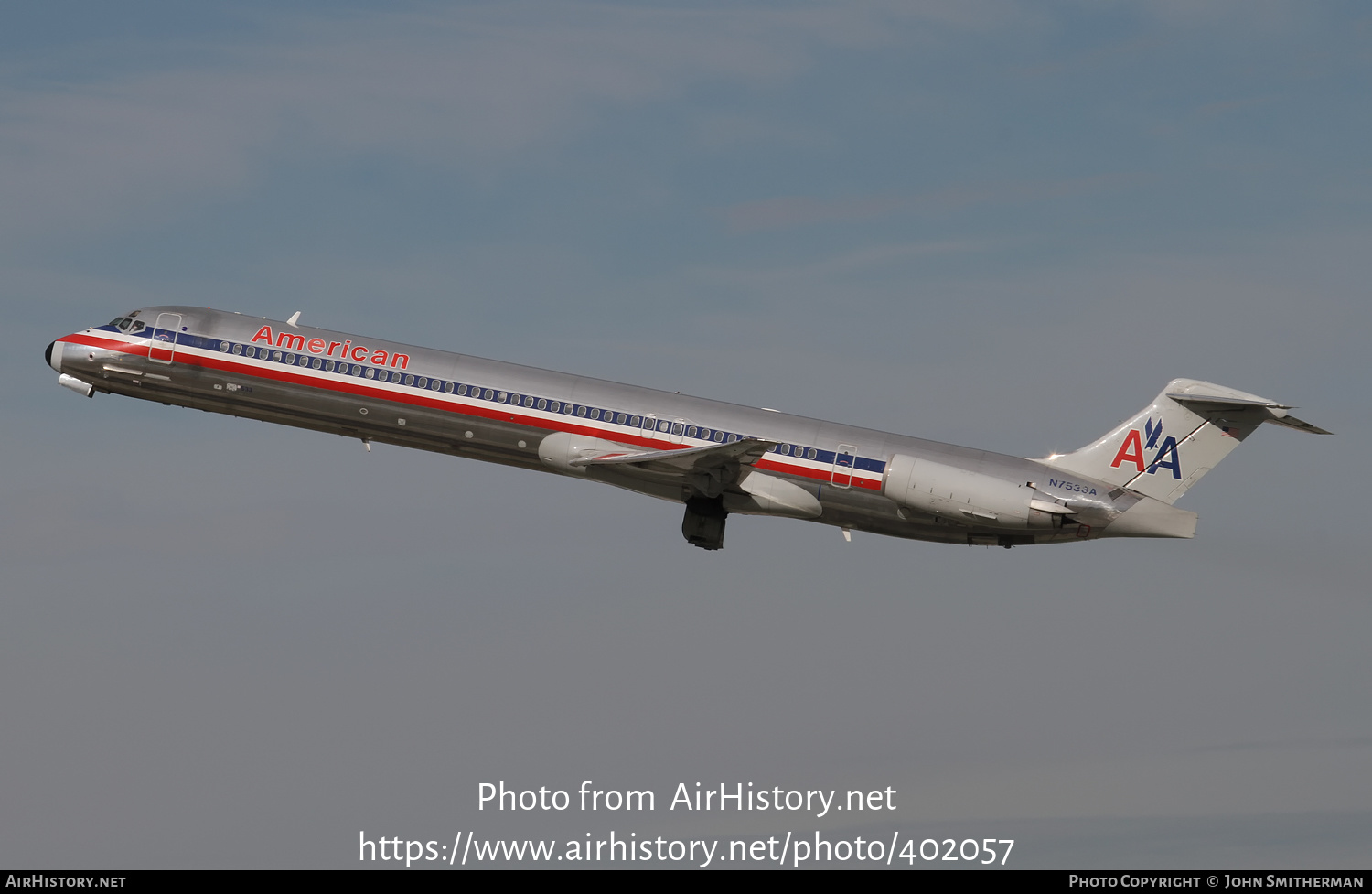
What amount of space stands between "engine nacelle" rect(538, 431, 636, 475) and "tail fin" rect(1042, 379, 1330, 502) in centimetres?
1351

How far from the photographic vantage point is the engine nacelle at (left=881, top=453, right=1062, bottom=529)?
3953 cm

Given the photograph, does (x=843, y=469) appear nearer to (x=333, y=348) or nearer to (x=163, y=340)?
(x=333, y=348)

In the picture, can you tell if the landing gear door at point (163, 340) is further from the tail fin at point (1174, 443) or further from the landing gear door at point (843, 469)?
the tail fin at point (1174, 443)

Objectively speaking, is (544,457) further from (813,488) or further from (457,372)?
(813,488)

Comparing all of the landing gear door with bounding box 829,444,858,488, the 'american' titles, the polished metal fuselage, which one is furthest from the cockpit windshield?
the landing gear door with bounding box 829,444,858,488

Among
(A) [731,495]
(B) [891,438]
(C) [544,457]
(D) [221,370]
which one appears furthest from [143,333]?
(B) [891,438]

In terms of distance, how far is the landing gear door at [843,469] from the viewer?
40.5m

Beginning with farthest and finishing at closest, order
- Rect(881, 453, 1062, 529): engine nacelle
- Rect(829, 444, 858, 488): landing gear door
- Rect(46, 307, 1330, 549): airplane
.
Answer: Rect(829, 444, 858, 488): landing gear door → Rect(46, 307, 1330, 549): airplane → Rect(881, 453, 1062, 529): engine nacelle

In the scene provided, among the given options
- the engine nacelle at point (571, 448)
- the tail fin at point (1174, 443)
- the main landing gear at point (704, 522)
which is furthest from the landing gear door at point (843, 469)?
the tail fin at point (1174, 443)

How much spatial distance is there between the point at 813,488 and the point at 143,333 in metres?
20.6

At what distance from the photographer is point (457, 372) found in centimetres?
4172

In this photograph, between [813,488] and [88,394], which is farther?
[88,394]

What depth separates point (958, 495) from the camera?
130ft

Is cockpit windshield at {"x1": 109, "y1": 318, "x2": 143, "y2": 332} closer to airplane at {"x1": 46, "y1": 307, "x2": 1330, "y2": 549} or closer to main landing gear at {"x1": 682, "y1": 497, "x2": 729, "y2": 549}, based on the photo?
airplane at {"x1": 46, "y1": 307, "x2": 1330, "y2": 549}
